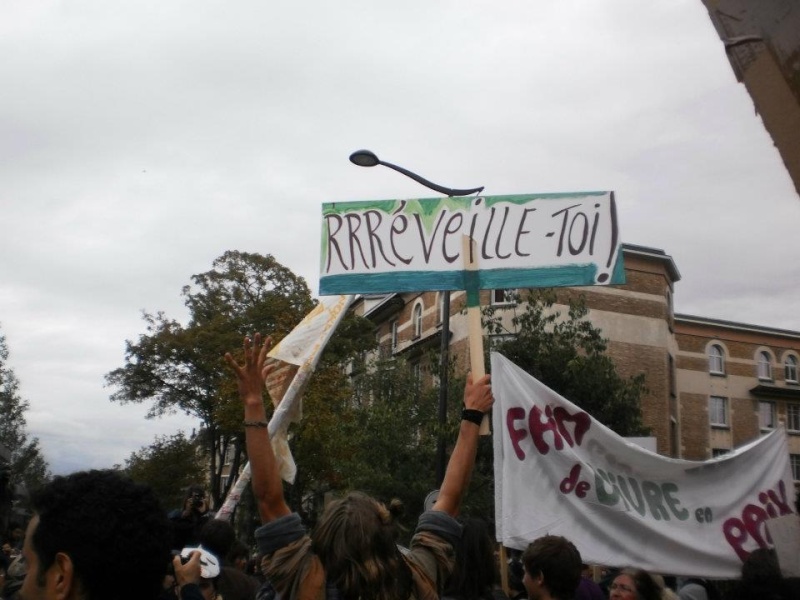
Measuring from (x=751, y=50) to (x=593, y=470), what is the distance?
3.86 m

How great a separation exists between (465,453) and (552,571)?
100 cm

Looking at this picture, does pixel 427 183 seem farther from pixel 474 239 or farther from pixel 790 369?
pixel 790 369

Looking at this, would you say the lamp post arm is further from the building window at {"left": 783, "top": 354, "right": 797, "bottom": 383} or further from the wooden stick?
the building window at {"left": 783, "top": 354, "right": 797, "bottom": 383}

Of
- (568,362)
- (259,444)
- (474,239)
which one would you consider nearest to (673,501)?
(474,239)

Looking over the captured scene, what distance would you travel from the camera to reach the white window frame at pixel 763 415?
155 ft

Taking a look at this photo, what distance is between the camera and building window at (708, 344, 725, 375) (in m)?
47.0

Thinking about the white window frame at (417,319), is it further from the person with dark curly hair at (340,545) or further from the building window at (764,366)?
the person with dark curly hair at (340,545)

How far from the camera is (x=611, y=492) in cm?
505

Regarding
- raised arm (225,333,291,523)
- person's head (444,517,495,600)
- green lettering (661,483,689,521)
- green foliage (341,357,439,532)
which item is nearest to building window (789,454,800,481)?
green foliage (341,357,439,532)

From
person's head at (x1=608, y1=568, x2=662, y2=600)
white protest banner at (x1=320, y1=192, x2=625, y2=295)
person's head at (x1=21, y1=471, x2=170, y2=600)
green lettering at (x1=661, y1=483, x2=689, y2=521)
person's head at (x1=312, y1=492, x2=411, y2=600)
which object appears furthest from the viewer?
white protest banner at (x1=320, y1=192, x2=625, y2=295)

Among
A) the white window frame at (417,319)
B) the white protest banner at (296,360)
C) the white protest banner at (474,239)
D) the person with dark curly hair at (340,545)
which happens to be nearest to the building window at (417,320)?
the white window frame at (417,319)

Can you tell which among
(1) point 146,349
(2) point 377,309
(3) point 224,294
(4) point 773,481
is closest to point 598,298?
(2) point 377,309

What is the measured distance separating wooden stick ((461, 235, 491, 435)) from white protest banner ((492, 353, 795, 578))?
0.44 meters

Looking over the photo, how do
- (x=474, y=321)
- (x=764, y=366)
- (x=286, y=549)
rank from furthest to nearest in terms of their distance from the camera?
(x=764, y=366)
(x=474, y=321)
(x=286, y=549)
